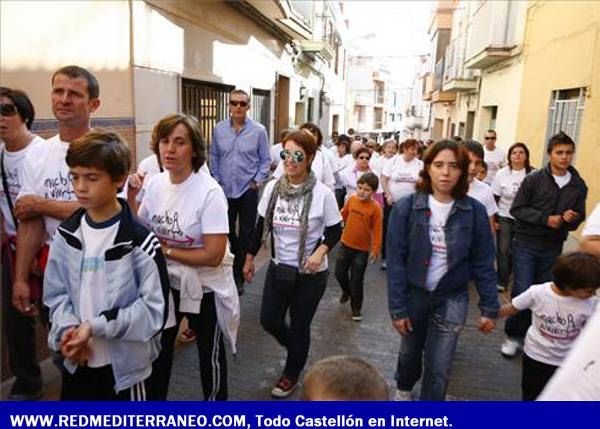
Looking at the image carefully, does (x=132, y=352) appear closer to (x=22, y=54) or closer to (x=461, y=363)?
(x=22, y=54)

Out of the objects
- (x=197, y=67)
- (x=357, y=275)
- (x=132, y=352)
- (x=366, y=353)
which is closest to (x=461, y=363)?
(x=366, y=353)

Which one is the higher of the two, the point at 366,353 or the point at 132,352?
the point at 132,352

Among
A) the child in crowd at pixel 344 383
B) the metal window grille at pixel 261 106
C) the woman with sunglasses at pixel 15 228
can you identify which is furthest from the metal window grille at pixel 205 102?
the child in crowd at pixel 344 383

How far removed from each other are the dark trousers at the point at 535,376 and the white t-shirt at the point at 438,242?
768 millimetres

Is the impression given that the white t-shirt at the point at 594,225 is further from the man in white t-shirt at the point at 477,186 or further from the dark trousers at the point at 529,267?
the man in white t-shirt at the point at 477,186

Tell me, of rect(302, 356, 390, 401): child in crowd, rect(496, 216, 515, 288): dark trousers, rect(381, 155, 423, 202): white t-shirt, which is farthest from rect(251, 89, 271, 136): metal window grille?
rect(302, 356, 390, 401): child in crowd

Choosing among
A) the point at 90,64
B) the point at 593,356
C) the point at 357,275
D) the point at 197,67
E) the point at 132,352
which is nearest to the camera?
the point at 593,356

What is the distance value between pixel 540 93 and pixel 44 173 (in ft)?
30.3

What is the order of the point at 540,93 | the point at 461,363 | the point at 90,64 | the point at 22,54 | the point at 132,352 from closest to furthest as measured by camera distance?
the point at 132,352, the point at 22,54, the point at 461,363, the point at 90,64, the point at 540,93

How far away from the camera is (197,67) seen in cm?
676

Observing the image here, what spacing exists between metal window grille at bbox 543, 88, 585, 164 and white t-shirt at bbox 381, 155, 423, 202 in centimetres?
277

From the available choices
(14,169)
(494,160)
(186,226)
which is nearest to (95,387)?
(186,226)

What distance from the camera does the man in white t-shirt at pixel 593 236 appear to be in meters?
2.80

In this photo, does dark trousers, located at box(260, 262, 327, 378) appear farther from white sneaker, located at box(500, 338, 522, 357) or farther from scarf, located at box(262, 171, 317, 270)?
white sneaker, located at box(500, 338, 522, 357)
